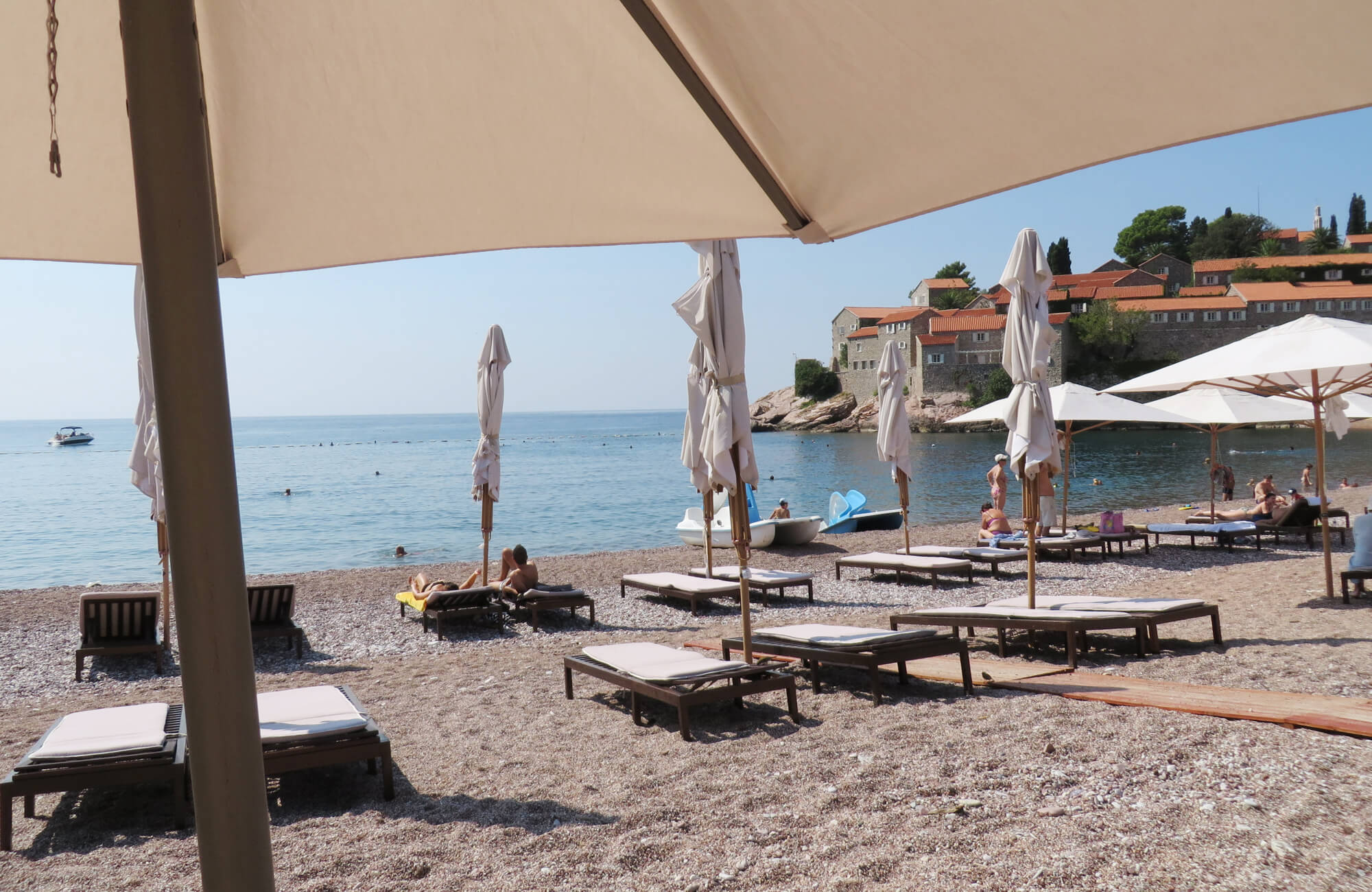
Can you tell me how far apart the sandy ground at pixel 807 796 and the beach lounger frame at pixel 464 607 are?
79.6 inches

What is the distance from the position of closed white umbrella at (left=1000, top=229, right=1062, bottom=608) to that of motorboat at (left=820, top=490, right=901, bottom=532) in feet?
41.1

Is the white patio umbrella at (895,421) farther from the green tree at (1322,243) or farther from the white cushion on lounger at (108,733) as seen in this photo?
the green tree at (1322,243)

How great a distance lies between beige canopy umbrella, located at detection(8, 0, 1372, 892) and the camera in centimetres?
132

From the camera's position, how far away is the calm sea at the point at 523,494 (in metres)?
27.6

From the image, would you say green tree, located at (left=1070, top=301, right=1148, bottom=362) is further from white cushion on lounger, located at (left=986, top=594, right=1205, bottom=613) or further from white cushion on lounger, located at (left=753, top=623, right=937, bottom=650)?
white cushion on lounger, located at (left=753, top=623, right=937, bottom=650)

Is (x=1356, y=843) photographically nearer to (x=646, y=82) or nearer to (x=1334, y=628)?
(x=646, y=82)

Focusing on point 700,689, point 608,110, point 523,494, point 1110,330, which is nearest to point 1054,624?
point 700,689

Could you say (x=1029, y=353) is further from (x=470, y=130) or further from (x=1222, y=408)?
(x=1222, y=408)

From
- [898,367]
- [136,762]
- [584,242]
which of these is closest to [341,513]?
[898,367]

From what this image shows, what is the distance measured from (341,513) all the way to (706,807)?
3769cm

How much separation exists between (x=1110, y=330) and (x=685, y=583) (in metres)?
77.5

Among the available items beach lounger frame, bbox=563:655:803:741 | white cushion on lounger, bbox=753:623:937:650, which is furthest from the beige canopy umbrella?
white cushion on lounger, bbox=753:623:937:650

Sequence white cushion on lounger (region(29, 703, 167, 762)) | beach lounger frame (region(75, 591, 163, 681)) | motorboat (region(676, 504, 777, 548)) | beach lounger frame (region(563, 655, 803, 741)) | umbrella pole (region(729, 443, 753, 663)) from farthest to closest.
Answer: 1. motorboat (region(676, 504, 777, 548))
2. beach lounger frame (region(75, 591, 163, 681))
3. umbrella pole (region(729, 443, 753, 663))
4. beach lounger frame (region(563, 655, 803, 741))
5. white cushion on lounger (region(29, 703, 167, 762))

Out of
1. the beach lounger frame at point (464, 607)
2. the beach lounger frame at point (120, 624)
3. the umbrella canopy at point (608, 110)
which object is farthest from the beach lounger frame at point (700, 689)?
the beach lounger frame at point (120, 624)
